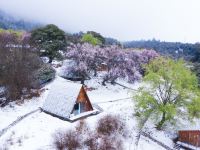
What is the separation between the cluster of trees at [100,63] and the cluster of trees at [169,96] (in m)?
14.6

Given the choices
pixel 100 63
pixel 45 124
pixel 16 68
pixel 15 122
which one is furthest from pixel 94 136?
pixel 100 63

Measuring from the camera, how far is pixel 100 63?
65.1 m

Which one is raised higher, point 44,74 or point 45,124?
point 44,74

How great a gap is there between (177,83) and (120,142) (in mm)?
12286

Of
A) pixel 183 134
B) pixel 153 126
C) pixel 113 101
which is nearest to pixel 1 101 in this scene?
pixel 113 101

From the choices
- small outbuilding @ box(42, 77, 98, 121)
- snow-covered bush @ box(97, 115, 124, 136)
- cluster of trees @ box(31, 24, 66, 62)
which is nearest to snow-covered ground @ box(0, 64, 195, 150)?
small outbuilding @ box(42, 77, 98, 121)

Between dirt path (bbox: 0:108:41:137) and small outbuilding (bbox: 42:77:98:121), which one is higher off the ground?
small outbuilding (bbox: 42:77:98:121)

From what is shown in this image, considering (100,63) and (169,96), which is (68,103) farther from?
(100,63)

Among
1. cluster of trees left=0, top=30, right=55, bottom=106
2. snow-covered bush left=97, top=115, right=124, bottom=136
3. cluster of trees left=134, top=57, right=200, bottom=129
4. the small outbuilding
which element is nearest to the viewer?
snow-covered bush left=97, top=115, right=124, bottom=136

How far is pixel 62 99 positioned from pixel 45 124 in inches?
202

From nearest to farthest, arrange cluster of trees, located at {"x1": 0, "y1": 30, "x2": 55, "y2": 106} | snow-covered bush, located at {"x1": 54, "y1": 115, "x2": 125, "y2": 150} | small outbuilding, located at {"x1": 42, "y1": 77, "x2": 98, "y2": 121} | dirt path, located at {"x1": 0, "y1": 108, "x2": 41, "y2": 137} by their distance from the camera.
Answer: snow-covered bush, located at {"x1": 54, "y1": 115, "x2": 125, "y2": 150} < dirt path, located at {"x1": 0, "y1": 108, "x2": 41, "y2": 137} < small outbuilding, located at {"x1": 42, "y1": 77, "x2": 98, "y2": 121} < cluster of trees, located at {"x1": 0, "y1": 30, "x2": 55, "y2": 106}

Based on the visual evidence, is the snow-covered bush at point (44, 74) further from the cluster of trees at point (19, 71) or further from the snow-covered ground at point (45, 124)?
the snow-covered ground at point (45, 124)

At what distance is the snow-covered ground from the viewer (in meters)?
37.3

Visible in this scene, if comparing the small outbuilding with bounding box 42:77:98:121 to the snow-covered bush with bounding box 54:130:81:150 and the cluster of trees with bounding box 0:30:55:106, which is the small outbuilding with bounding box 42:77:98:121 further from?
the cluster of trees with bounding box 0:30:55:106
